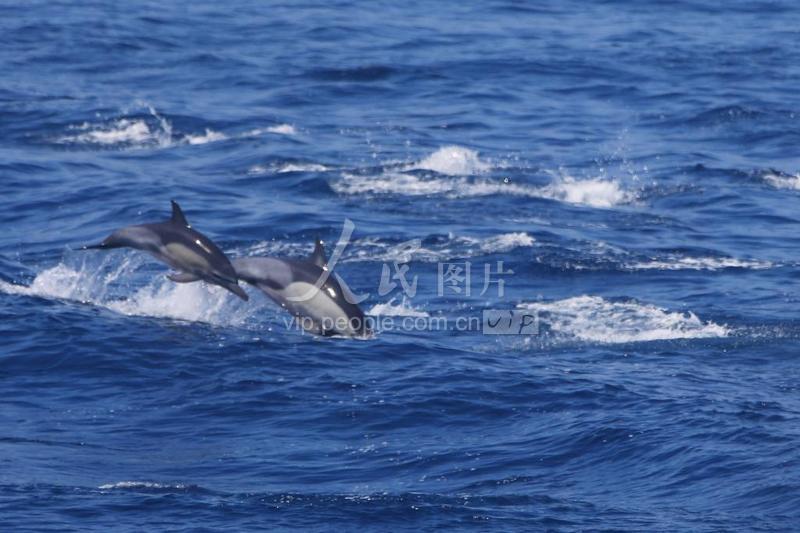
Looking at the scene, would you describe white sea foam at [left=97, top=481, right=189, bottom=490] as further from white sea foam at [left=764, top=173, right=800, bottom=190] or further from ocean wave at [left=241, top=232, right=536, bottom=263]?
white sea foam at [left=764, top=173, right=800, bottom=190]

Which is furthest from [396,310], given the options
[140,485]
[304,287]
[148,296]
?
[140,485]

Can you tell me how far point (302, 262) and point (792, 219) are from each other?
16524 millimetres

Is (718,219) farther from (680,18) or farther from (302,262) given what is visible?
(680,18)

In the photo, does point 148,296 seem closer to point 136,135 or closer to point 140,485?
point 140,485

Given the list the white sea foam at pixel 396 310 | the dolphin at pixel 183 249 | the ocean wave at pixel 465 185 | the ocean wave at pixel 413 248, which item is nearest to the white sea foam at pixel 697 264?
the ocean wave at pixel 413 248

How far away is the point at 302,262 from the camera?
812 inches

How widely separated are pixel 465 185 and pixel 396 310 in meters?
9.75

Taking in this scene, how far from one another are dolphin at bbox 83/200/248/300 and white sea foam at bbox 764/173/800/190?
66.2ft

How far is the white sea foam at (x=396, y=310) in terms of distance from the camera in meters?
26.6

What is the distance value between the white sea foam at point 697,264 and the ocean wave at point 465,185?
16.1 feet

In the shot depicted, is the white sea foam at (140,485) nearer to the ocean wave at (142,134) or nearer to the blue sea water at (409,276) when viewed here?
the blue sea water at (409,276)

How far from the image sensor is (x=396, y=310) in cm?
2681

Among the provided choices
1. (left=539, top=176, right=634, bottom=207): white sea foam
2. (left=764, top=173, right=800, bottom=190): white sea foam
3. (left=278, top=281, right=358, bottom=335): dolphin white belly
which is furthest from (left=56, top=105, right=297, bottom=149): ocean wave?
(left=278, top=281, right=358, bottom=335): dolphin white belly

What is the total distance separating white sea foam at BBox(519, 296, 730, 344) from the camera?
82.8 feet
